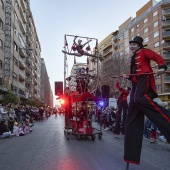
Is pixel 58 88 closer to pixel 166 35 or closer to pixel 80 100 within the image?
pixel 80 100

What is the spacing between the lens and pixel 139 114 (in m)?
4.73

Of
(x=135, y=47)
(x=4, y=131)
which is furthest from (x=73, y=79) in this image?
(x=135, y=47)

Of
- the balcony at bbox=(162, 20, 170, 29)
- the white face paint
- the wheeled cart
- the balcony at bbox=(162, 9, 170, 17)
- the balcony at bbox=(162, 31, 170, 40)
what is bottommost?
the wheeled cart

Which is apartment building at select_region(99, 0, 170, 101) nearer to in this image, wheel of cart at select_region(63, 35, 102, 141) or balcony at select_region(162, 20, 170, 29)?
balcony at select_region(162, 20, 170, 29)

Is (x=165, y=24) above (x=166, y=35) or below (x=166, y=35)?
above

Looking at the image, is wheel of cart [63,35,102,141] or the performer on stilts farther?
wheel of cart [63,35,102,141]

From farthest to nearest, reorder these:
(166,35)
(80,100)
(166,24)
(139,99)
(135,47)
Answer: (166,24), (166,35), (80,100), (135,47), (139,99)

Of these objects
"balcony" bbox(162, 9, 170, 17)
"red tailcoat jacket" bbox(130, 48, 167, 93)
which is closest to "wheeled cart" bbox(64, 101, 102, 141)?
"red tailcoat jacket" bbox(130, 48, 167, 93)

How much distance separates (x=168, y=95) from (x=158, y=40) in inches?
519

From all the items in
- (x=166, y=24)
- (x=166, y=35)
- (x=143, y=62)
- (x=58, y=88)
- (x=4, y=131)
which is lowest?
(x=4, y=131)

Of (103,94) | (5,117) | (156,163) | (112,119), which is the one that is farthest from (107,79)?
(156,163)

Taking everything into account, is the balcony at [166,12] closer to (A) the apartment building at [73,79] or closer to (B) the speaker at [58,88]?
(A) the apartment building at [73,79]

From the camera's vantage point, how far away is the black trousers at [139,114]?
4291 mm

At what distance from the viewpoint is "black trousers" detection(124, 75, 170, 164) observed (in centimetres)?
429
